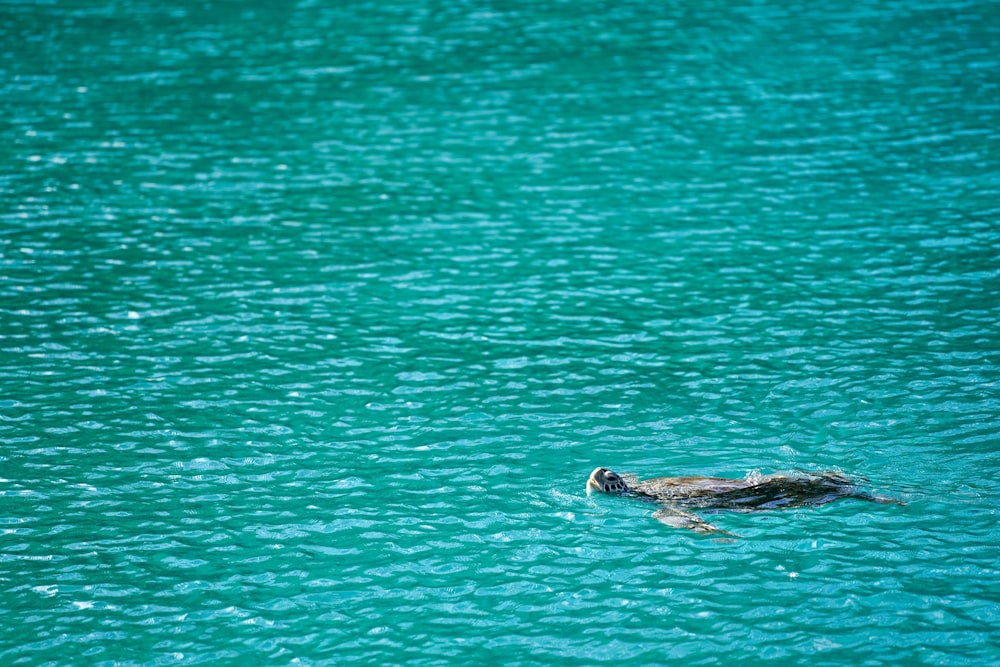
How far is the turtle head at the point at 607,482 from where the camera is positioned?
20391mm

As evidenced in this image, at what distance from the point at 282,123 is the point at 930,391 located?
979 inches

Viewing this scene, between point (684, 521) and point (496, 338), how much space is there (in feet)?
28.3

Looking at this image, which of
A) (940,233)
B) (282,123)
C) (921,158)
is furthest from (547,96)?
(940,233)

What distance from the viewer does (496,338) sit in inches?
1081

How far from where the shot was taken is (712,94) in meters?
41.6

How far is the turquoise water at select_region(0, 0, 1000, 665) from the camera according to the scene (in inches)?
728

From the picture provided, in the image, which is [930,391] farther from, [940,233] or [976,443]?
[940,233]

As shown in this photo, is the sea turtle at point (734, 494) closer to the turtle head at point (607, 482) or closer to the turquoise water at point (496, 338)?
the turtle head at point (607, 482)

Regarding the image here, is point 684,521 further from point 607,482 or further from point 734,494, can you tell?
point 607,482

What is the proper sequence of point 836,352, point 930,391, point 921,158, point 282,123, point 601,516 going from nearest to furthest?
point 601,516, point 930,391, point 836,352, point 921,158, point 282,123

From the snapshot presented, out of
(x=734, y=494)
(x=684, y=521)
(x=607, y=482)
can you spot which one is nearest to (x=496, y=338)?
(x=607, y=482)

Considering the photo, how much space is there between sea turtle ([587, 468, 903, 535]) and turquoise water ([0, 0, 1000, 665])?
1.11ft

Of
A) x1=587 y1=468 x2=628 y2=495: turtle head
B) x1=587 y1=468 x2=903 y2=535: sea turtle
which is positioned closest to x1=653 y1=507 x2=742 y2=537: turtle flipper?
x1=587 y1=468 x2=903 y2=535: sea turtle

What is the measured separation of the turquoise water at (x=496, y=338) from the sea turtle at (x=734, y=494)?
1.11 feet
